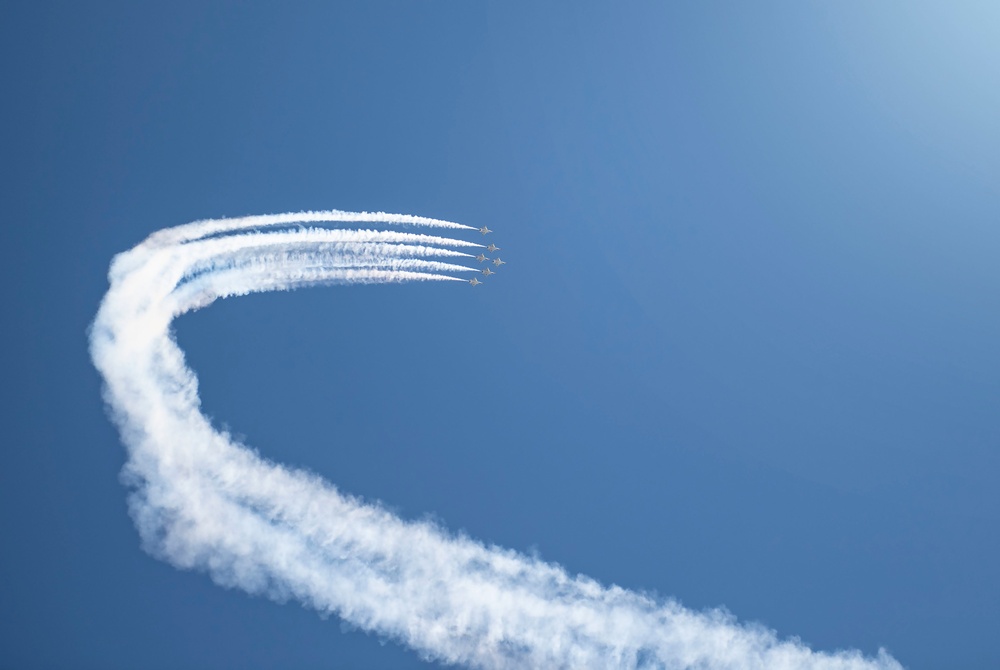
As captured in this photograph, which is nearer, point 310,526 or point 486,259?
Answer: point 310,526

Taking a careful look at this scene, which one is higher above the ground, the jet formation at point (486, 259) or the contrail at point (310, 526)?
the jet formation at point (486, 259)

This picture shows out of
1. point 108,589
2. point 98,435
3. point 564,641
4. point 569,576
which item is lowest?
point 108,589

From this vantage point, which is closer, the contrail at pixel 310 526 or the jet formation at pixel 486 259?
the contrail at pixel 310 526

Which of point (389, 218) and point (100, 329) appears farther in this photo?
point (389, 218)

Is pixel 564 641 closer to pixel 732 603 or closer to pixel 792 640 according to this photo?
pixel 732 603

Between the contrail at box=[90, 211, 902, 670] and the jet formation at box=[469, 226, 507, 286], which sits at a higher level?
the jet formation at box=[469, 226, 507, 286]

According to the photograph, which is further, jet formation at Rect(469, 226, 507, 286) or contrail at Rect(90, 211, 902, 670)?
jet formation at Rect(469, 226, 507, 286)

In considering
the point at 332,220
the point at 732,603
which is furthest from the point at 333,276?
the point at 732,603

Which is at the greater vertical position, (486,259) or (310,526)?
(486,259)
